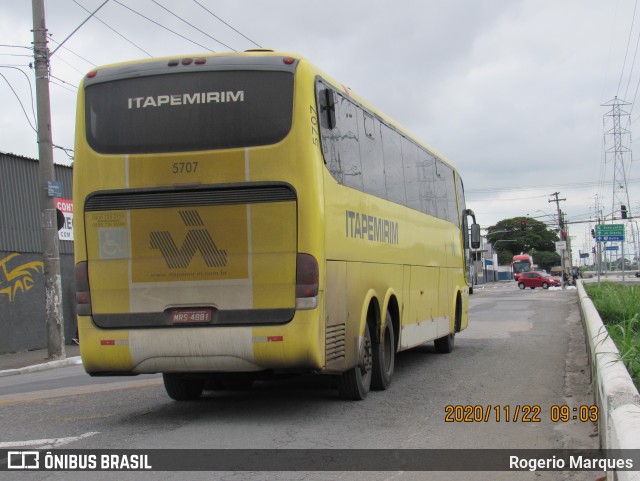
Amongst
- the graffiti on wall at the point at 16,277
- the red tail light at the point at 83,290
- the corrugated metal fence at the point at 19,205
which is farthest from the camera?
the corrugated metal fence at the point at 19,205

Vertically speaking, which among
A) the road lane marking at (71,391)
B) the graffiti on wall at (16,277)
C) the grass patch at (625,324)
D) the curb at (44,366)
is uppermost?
the graffiti on wall at (16,277)

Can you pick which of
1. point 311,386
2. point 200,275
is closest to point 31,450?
point 200,275

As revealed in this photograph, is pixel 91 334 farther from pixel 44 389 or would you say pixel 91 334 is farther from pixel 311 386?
pixel 44 389

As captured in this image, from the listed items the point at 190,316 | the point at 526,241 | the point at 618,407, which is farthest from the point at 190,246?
the point at 526,241

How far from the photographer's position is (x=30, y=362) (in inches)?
679

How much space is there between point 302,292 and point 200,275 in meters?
1.06

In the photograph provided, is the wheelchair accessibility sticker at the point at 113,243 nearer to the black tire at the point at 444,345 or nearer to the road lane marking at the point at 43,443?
the road lane marking at the point at 43,443

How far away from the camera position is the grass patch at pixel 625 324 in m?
7.76

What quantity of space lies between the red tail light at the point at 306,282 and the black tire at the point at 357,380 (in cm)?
154

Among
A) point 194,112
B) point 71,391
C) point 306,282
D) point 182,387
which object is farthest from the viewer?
point 71,391

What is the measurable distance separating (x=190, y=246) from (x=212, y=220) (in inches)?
13.8

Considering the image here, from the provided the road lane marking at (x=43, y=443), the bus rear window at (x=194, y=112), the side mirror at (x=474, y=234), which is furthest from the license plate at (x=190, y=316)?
the side mirror at (x=474, y=234)

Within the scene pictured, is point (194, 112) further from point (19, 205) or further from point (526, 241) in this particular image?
point (526, 241)

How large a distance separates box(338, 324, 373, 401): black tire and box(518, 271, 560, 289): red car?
204 feet
